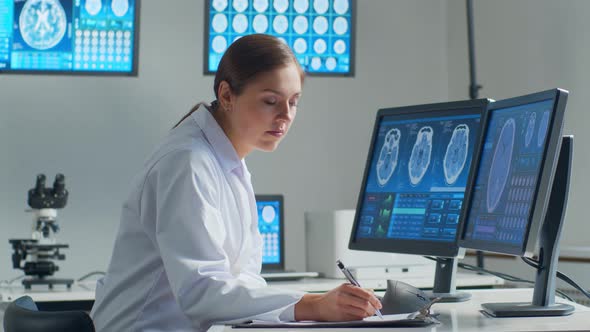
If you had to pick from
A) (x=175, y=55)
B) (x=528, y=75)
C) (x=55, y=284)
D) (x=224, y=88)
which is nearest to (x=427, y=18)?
(x=528, y=75)

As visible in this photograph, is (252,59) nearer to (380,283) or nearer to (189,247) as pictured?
(189,247)

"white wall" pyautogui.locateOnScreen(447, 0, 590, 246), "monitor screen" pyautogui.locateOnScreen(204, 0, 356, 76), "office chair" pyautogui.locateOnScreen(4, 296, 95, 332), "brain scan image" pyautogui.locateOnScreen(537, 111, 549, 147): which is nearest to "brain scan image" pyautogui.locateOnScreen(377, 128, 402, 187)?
"brain scan image" pyautogui.locateOnScreen(537, 111, 549, 147)

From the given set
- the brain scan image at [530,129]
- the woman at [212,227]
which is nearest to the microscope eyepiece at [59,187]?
the woman at [212,227]

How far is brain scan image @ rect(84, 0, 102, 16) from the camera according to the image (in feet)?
11.5

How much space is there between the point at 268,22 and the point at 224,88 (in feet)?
6.06

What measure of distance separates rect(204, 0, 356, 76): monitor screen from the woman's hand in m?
2.13

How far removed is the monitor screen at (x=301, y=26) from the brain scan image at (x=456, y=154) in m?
1.73

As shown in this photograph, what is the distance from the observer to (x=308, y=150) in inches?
158

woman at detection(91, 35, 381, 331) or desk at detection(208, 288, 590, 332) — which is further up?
woman at detection(91, 35, 381, 331)

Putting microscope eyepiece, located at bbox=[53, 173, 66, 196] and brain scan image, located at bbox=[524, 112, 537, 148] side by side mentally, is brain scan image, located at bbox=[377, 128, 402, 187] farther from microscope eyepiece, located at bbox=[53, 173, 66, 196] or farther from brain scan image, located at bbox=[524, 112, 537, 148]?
microscope eyepiece, located at bbox=[53, 173, 66, 196]

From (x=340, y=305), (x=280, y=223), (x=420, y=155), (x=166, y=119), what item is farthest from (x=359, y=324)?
(x=166, y=119)

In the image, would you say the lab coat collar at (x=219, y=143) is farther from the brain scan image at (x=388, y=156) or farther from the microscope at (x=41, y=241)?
the microscope at (x=41, y=241)

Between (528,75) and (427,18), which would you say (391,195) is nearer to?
(528,75)

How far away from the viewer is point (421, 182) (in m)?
2.08
